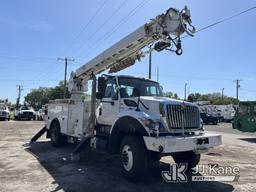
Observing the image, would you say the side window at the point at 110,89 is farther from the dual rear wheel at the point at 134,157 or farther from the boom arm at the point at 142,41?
the dual rear wheel at the point at 134,157

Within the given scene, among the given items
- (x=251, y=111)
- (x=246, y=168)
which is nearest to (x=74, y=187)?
(x=246, y=168)

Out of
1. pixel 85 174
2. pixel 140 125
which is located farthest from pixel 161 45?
pixel 85 174

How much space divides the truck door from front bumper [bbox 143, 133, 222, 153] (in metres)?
2.04

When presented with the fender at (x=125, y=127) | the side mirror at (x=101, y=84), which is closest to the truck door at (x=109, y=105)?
the side mirror at (x=101, y=84)

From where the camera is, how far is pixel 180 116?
26.5ft

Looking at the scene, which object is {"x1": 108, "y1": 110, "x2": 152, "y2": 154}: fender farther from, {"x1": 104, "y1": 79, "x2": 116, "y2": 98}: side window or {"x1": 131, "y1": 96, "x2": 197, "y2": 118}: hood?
{"x1": 104, "y1": 79, "x2": 116, "y2": 98}: side window

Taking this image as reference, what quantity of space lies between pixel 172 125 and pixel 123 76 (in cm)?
261

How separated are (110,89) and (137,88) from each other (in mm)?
814

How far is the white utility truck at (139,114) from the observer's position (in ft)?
24.9

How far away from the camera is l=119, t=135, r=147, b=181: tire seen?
752 centimetres

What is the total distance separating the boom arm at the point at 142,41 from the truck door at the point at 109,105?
108cm

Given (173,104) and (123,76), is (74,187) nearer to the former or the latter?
(173,104)

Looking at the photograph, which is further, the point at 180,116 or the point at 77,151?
the point at 77,151

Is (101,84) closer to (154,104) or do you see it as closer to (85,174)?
(154,104)
